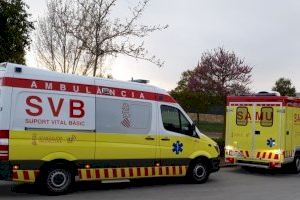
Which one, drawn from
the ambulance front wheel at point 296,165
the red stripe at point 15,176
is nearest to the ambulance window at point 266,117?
the ambulance front wheel at point 296,165

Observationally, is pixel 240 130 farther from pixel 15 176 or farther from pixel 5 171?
pixel 5 171

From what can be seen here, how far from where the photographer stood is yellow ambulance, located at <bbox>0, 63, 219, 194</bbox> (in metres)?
11.2

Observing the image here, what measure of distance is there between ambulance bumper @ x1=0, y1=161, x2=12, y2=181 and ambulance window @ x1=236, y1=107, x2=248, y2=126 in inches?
360

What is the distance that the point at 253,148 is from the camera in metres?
17.6

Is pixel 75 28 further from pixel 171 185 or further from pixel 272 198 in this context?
pixel 272 198

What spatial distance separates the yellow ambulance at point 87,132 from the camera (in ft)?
36.8

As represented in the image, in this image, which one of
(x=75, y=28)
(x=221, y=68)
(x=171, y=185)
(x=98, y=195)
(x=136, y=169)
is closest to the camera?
(x=98, y=195)

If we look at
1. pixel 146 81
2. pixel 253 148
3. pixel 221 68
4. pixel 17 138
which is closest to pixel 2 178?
pixel 17 138

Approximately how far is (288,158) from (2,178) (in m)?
9.67

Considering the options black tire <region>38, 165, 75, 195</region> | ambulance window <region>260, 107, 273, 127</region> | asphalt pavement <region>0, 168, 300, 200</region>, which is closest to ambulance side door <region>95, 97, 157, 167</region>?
asphalt pavement <region>0, 168, 300, 200</region>

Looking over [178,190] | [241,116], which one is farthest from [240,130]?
[178,190]

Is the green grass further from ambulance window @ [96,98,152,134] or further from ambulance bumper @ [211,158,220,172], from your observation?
ambulance window @ [96,98,152,134]

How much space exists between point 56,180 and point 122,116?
7.37 feet

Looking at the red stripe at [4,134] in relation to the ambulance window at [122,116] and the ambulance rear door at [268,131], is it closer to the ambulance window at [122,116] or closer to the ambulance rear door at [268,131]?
the ambulance window at [122,116]
